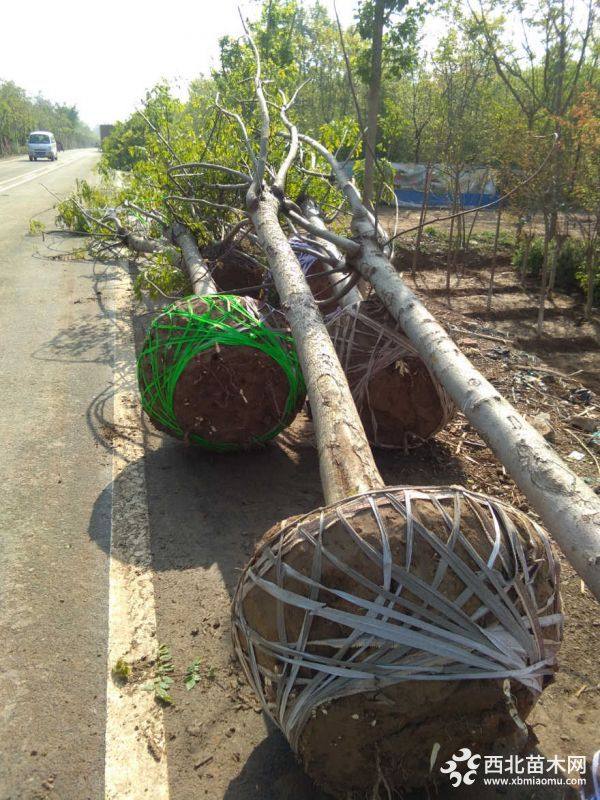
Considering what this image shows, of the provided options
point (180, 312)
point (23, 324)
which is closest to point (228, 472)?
point (180, 312)

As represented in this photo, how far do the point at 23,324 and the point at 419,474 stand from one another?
526 cm

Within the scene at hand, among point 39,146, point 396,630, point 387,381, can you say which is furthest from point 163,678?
point 39,146

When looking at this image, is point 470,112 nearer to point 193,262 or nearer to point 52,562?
point 193,262

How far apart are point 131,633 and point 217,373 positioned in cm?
168

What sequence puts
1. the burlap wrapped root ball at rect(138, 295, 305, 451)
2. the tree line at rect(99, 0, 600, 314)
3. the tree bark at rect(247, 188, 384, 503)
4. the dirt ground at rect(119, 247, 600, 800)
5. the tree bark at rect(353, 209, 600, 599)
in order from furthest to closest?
1. the tree line at rect(99, 0, 600, 314)
2. the burlap wrapped root ball at rect(138, 295, 305, 451)
3. the tree bark at rect(247, 188, 384, 503)
4. the dirt ground at rect(119, 247, 600, 800)
5. the tree bark at rect(353, 209, 600, 599)

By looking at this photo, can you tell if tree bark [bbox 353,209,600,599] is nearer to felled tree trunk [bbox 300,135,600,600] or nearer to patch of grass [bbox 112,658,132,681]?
felled tree trunk [bbox 300,135,600,600]

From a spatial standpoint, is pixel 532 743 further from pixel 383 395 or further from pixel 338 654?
pixel 383 395

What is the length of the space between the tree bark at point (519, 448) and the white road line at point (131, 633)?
1.70 m

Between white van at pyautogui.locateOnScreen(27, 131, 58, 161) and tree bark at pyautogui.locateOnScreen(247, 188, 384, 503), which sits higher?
white van at pyautogui.locateOnScreen(27, 131, 58, 161)

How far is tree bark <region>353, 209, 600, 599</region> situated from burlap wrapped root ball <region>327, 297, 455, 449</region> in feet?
0.81

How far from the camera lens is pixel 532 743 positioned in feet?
6.60

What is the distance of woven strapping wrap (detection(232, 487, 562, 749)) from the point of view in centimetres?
178

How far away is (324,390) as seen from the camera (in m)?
3.03

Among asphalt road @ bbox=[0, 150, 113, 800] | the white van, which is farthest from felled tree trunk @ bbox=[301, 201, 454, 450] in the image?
the white van
